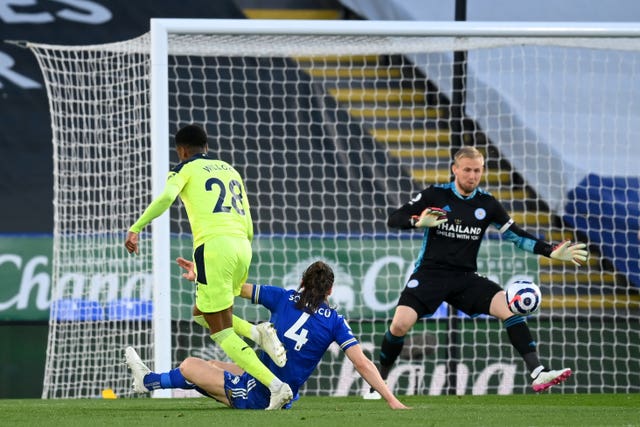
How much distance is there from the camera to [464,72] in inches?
438

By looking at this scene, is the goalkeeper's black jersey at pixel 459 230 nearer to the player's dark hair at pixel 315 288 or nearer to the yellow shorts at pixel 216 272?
the yellow shorts at pixel 216 272

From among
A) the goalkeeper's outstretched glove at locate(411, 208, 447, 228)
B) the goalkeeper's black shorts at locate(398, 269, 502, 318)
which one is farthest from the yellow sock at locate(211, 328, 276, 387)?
the goalkeeper's black shorts at locate(398, 269, 502, 318)

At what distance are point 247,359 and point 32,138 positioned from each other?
20.4 feet

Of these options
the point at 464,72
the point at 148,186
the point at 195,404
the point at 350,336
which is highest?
the point at 464,72

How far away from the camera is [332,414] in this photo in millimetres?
6594

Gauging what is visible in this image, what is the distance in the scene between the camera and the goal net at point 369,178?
10.7 metres

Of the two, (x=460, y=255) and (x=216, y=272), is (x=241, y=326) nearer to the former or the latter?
(x=216, y=272)

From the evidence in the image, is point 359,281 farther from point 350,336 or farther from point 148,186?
point 350,336

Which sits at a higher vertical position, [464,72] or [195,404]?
[464,72]

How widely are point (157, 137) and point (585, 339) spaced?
4576 millimetres

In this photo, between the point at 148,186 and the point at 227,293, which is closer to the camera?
the point at 227,293

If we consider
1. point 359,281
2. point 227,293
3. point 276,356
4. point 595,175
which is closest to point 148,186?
point 359,281

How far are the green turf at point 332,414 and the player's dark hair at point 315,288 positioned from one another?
0.59m

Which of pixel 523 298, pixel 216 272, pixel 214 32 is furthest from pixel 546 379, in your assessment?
pixel 214 32
